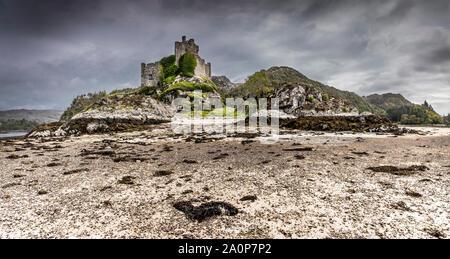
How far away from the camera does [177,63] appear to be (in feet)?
305

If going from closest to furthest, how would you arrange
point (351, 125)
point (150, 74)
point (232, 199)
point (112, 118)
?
point (232, 199), point (351, 125), point (112, 118), point (150, 74)

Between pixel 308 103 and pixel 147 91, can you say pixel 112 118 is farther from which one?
pixel 147 91

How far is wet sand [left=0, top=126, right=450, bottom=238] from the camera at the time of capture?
14.2ft

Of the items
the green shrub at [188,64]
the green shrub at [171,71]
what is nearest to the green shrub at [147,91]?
the green shrub at [171,71]

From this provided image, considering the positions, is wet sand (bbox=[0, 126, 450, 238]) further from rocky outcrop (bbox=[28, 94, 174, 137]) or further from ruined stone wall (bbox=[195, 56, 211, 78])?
ruined stone wall (bbox=[195, 56, 211, 78])

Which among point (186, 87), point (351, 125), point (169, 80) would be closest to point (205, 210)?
point (351, 125)

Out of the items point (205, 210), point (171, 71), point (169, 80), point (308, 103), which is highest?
point (171, 71)

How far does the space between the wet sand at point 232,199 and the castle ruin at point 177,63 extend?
8601cm

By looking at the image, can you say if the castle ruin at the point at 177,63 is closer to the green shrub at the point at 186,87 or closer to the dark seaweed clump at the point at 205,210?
the green shrub at the point at 186,87

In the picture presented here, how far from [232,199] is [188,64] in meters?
92.5
